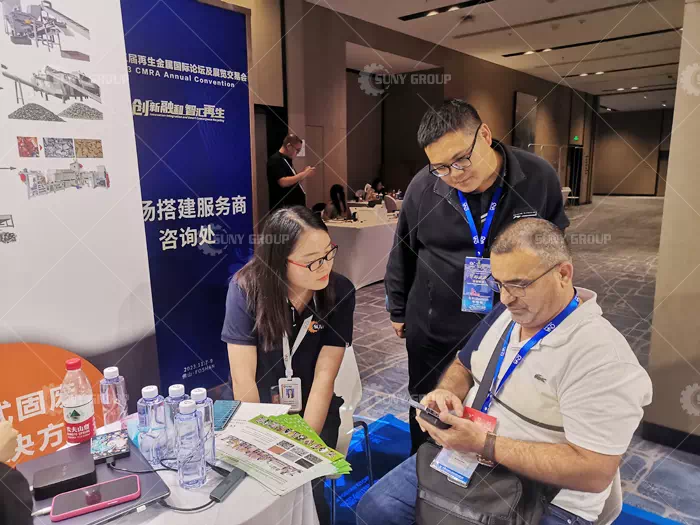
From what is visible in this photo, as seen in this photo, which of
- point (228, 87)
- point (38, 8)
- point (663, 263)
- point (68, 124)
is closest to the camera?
point (38, 8)

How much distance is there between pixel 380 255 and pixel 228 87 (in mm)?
3203

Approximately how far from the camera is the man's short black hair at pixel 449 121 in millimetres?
1725

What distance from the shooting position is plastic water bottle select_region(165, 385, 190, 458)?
1.26m

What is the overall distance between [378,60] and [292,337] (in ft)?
24.0

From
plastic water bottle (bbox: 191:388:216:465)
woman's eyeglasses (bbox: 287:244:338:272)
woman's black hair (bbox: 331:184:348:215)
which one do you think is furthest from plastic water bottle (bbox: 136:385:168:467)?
woman's black hair (bbox: 331:184:348:215)

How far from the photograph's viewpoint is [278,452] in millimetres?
1276

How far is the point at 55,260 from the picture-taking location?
230 cm

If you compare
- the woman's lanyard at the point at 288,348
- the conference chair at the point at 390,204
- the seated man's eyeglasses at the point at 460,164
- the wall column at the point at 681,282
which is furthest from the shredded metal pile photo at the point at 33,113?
the conference chair at the point at 390,204

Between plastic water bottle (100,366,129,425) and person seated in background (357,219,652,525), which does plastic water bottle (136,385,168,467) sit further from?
person seated in background (357,219,652,525)

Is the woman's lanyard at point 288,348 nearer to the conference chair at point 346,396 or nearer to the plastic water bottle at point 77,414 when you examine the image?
the conference chair at point 346,396

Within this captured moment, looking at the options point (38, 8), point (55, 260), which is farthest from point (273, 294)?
point (38, 8)

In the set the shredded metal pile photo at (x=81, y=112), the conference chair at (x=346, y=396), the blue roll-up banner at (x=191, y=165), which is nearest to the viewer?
the conference chair at (x=346, y=396)

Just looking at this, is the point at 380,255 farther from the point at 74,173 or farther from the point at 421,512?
the point at 421,512

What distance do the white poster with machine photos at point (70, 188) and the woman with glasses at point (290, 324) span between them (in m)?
1.09
